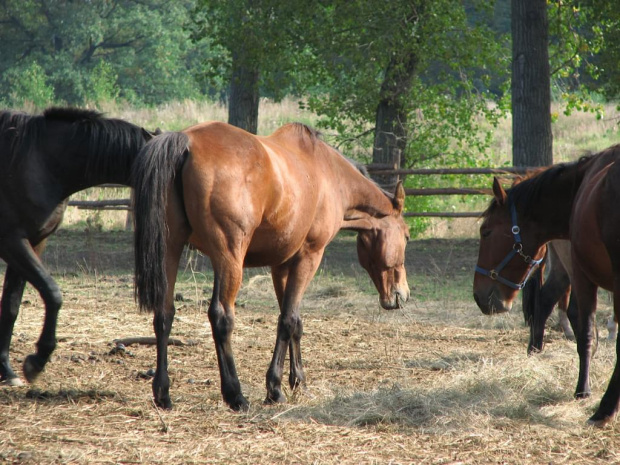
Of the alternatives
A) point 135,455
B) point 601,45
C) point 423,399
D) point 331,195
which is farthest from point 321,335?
point 601,45

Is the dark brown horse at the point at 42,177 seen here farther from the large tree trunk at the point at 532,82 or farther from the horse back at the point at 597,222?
the large tree trunk at the point at 532,82

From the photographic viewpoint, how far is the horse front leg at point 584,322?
4.50 m

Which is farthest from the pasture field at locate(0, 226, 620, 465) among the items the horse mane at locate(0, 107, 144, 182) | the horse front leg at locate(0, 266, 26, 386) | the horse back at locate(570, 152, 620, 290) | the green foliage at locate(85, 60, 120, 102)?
the green foliage at locate(85, 60, 120, 102)

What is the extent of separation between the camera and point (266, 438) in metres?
3.68

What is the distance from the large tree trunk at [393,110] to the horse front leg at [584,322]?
9.62 meters

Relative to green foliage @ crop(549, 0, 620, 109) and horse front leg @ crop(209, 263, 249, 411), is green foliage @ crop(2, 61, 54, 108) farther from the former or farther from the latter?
horse front leg @ crop(209, 263, 249, 411)

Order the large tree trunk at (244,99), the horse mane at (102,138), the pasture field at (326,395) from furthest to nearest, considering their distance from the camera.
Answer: the large tree trunk at (244,99) → the horse mane at (102,138) → the pasture field at (326,395)

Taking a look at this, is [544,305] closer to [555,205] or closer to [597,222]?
[555,205]

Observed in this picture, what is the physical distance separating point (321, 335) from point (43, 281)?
2.91 m

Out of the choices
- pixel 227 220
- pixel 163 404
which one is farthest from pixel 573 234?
pixel 163 404

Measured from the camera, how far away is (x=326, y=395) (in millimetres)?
4598

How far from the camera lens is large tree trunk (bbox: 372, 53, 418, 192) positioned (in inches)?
560

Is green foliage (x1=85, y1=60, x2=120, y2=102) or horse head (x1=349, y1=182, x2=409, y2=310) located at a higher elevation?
green foliage (x1=85, y1=60, x2=120, y2=102)

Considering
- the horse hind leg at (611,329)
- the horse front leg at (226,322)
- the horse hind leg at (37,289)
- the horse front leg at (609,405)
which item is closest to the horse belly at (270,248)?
the horse front leg at (226,322)
